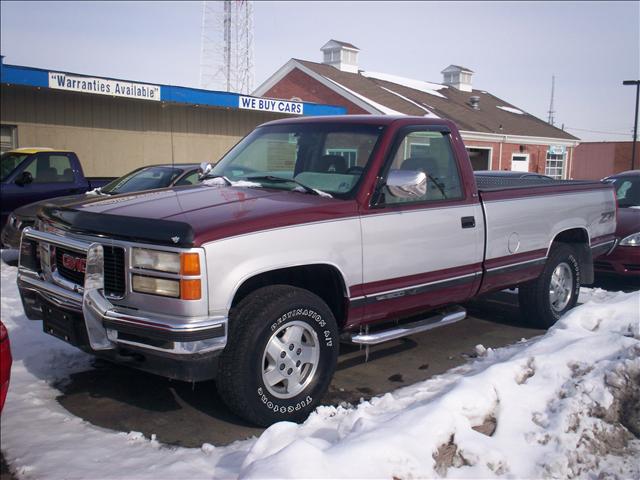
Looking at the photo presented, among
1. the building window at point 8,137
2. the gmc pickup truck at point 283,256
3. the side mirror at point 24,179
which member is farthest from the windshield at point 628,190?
the building window at point 8,137

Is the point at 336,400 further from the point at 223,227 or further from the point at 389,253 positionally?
the point at 223,227

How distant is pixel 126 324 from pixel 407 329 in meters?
2.08

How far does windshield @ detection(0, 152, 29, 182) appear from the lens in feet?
36.1

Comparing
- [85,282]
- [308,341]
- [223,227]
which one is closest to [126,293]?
[85,282]

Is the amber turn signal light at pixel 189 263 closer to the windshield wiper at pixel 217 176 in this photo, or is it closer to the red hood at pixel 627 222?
the windshield wiper at pixel 217 176

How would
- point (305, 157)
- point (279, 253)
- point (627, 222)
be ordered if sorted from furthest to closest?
point (627, 222)
point (305, 157)
point (279, 253)

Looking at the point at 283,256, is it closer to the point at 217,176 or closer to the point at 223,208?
the point at 223,208

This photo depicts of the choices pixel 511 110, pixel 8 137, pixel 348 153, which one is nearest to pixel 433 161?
pixel 348 153

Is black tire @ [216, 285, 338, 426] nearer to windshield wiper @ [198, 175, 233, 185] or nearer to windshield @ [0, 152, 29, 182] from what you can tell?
windshield wiper @ [198, 175, 233, 185]

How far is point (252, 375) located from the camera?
3793 millimetres

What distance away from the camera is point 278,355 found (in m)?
3.97

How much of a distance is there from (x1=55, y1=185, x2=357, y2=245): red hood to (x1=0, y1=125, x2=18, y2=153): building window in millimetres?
13548

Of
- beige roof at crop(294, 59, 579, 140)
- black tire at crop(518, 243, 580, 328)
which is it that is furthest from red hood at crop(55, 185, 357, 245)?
beige roof at crop(294, 59, 579, 140)

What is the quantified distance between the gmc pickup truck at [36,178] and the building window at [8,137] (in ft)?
18.2
